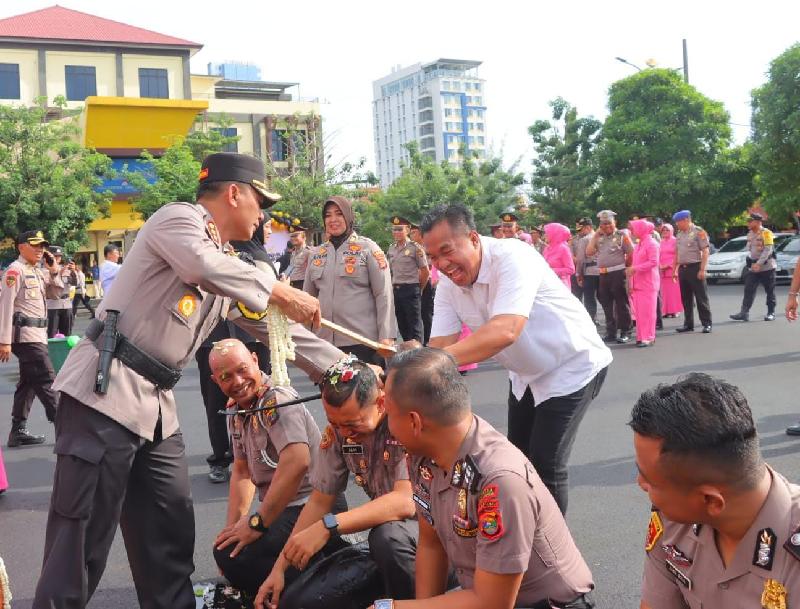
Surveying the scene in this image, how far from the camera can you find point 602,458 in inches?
237

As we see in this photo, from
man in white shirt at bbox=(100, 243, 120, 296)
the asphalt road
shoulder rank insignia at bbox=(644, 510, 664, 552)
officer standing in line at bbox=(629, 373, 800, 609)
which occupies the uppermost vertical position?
man in white shirt at bbox=(100, 243, 120, 296)

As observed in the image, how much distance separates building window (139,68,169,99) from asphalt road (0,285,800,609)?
1299 inches

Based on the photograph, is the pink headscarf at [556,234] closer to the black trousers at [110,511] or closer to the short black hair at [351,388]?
the short black hair at [351,388]

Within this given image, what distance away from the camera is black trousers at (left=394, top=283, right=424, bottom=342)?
11.6 metres

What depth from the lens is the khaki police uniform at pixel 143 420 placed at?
3.01 metres

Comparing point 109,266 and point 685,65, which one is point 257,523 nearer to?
point 109,266

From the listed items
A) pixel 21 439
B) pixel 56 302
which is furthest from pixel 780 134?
pixel 21 439

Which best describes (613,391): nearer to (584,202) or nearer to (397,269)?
(397,269)

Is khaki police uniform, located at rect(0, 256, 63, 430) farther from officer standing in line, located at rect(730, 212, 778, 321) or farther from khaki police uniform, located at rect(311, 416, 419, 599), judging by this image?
officer standing in line, located at rect(730, 212, 778, 321)

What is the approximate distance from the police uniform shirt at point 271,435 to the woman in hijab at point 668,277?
10.4 meters

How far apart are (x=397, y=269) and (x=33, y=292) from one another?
5.17 m

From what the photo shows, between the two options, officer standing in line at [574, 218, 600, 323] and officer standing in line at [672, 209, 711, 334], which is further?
officer standing in line at [574, 218, 600, 323]

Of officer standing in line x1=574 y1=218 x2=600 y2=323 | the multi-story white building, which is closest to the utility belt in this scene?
officer standing in line x1=574 y1=218 x2=600 y2=323

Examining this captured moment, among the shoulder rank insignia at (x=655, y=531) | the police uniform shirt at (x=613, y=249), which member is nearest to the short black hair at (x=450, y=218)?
the shoulder rank insignia at (x=655, y=531)
